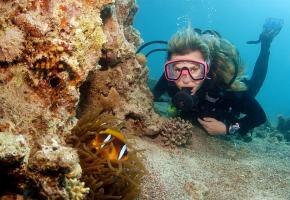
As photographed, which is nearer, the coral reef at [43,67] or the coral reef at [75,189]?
the coral reef at [75,189]

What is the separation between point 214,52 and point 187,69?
0.80m

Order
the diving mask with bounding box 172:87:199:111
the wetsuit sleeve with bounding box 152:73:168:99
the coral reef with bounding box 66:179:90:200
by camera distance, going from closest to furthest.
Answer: the coral reef with bounding box 66:179:90:200 → the diving mask with bounding box 172:87:199:111 → the wetsuit sleeve with bounding box 152:73:168:99

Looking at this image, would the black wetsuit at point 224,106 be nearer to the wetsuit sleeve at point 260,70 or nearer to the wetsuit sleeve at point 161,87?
the wetsuit sleeve at point 161,87

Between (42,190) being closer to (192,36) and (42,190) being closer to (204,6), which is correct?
(192,36)

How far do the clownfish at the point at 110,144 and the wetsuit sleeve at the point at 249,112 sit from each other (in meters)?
3.86

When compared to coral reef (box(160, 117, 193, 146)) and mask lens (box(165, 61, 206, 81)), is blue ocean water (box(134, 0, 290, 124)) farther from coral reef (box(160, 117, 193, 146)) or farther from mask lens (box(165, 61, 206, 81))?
coral reef (box(160, 117, 193, 146))

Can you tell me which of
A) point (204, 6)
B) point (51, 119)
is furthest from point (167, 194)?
point (204, 6)

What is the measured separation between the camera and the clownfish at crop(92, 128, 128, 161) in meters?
2.73

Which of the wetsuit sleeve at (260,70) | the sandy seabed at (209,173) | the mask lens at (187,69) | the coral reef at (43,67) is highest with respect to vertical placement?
the coral reef at (43,67)

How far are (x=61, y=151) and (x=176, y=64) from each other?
12.6ft

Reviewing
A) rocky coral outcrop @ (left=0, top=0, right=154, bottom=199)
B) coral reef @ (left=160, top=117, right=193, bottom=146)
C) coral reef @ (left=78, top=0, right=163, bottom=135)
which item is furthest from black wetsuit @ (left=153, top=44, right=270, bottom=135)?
rocky coral outcrop @ (left=0, top=0, right=154, bottom=199)

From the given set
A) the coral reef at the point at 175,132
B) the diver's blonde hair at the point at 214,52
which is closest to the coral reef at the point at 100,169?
the coral reef at the point at 175,132

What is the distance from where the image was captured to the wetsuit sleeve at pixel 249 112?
20.1ft

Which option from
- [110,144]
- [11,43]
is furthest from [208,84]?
[11,43]
